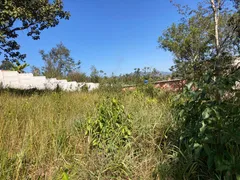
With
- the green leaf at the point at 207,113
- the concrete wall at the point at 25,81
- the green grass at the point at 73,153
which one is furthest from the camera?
the concrete wall at the point at 25,81

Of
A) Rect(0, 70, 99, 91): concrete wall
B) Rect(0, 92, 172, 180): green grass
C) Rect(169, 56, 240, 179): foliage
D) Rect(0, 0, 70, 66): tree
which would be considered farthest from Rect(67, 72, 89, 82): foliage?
Rect(169, 56, 240, 179): foliage

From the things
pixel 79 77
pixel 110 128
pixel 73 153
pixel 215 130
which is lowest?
pixel 73 153

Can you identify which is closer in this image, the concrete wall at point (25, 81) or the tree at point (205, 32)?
Result: the tree at point (205, 32)

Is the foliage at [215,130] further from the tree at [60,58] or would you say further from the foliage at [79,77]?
the tree at [60,58]

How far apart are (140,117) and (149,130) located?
31 cm

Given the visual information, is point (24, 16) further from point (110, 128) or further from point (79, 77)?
point (79, 77)

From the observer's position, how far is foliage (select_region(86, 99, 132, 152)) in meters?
1.96

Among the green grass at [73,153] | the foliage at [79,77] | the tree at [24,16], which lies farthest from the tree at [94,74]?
the green grass at [73,153]

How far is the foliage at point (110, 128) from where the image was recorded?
196 cm

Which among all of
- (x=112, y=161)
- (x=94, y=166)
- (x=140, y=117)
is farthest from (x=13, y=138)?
(x=140, y=117)

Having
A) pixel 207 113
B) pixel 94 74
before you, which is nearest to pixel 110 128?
pixel 207 113

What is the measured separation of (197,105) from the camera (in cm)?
160

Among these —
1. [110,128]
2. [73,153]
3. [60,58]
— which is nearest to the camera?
[73,153]

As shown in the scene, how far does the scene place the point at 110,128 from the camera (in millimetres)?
2111
